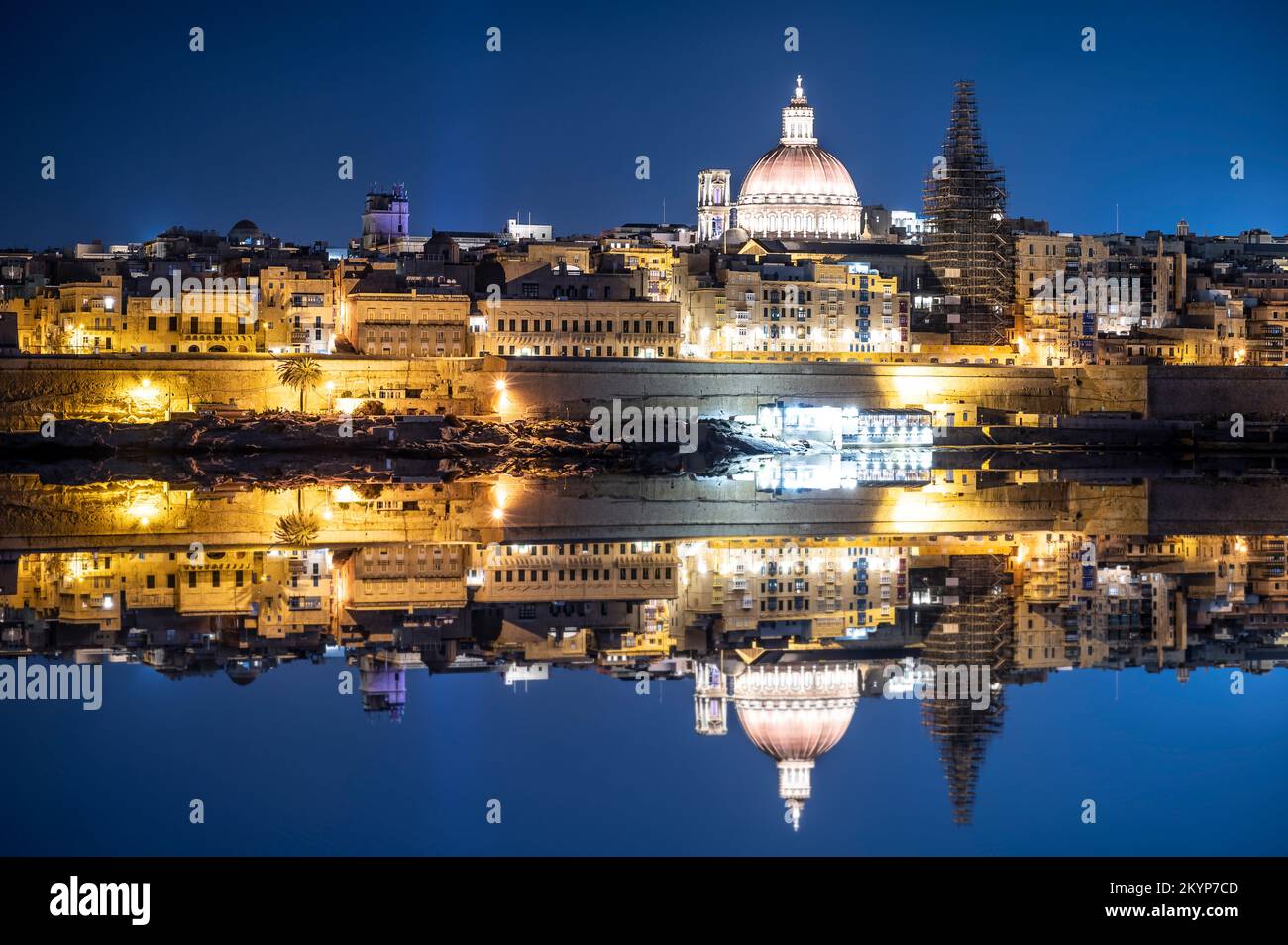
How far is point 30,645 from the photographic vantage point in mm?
10000

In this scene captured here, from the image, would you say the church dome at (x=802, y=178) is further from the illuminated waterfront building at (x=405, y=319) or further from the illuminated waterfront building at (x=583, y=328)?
the illuminated waterfront building at (x=405, y=319)

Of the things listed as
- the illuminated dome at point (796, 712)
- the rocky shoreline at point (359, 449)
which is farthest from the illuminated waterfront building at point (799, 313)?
the illuminated dome at point (796, 712)

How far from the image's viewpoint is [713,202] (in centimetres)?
4894

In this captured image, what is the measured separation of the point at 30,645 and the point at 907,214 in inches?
1613

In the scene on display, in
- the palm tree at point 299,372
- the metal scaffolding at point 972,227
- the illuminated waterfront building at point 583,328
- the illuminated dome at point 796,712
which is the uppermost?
the metal scaffolding at point 972,227

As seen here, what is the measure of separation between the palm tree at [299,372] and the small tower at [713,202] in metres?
18.0

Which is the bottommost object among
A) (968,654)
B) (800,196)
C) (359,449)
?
(968,654)

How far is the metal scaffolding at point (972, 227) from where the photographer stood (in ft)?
125

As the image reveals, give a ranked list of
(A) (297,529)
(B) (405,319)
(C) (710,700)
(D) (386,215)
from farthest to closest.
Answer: (D) (386,215) < (B) (405,319) < (A) (297,529) < (C) (710,700)

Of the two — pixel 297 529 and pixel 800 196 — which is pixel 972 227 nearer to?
pixel 800 196

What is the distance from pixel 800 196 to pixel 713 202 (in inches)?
122

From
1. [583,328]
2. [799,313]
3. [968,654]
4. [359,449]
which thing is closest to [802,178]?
[799,313]

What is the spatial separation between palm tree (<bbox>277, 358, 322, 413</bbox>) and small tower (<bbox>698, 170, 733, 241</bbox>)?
1803cm

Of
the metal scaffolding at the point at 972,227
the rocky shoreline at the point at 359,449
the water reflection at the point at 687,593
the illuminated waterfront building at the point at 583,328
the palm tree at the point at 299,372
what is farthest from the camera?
the metal scaffolding at the point at 972,227
